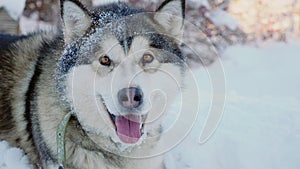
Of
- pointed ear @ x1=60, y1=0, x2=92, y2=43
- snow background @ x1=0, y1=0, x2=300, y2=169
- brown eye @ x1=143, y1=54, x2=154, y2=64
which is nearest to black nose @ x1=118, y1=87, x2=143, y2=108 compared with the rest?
brown eye @ x1=143, y1=54, x2=154, y2=64

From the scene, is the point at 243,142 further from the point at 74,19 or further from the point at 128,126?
the point at 74,19

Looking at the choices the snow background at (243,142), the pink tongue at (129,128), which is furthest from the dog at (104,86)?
the snow background at (243,142)

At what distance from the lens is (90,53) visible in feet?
6.83

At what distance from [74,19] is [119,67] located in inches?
13.7

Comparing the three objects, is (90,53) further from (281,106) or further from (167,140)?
(281,106)

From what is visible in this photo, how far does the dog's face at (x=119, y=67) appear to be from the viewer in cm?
201

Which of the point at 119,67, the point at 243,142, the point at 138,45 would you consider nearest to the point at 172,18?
the point at 138,45

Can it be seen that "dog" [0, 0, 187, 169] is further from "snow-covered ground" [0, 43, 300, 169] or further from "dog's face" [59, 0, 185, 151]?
"snow-covered ground" [0, 43, 300, 169]

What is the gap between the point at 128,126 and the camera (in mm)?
2059

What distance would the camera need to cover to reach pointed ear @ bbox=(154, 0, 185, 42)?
221 cm

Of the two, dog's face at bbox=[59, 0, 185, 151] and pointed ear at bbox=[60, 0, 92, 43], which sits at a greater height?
pointed ear at bbox=[60, 0, 92, 43]

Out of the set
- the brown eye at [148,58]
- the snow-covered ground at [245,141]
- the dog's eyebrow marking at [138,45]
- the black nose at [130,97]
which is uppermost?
the dog's eyebrow marking at [138,45]

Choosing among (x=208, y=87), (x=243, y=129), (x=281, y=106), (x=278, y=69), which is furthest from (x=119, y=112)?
(x=278, y=69)

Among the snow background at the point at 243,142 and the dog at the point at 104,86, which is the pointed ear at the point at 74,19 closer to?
the dog at the point at 104,86
